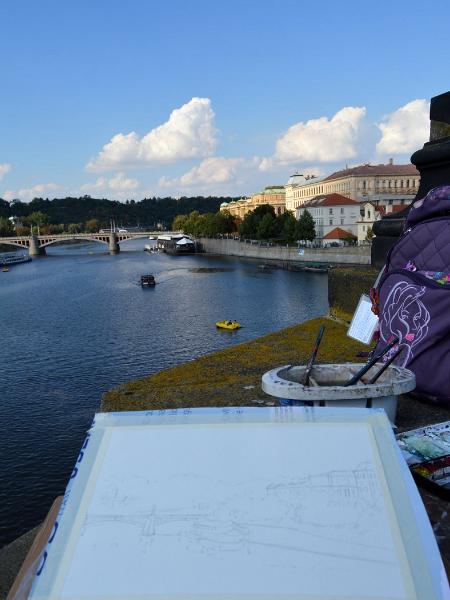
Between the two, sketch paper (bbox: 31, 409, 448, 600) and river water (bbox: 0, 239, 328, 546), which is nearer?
sketch paper (bbox: 31, 409, 448, 600)

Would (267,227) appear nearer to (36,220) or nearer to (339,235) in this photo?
(339,235)

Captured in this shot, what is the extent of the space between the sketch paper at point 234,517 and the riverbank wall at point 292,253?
191ft

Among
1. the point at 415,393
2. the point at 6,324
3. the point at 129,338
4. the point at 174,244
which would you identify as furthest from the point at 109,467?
the point at 174,244

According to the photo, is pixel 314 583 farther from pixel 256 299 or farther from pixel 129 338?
pixel 256 299

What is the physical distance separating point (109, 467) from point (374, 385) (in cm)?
233

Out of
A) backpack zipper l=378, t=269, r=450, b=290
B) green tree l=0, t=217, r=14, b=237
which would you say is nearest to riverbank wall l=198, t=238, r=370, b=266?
backpack zipper l=378, t=269, r=450, b=290

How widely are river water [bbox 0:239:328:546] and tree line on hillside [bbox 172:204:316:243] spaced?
15.2 m

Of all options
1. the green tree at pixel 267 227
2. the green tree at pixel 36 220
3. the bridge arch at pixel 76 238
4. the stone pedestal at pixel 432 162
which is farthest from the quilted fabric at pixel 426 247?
the green tree at pixel 36 220

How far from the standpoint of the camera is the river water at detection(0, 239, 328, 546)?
1625 cm

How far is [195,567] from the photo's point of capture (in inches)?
68.2

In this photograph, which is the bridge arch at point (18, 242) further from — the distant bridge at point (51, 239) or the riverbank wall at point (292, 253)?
the riverbank wall at point (292, 253)

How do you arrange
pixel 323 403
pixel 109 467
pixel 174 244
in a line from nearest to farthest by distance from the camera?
pixel 109 467, pixel 323 403, pixel 174 244

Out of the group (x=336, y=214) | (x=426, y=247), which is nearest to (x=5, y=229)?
(x=336, y=214)

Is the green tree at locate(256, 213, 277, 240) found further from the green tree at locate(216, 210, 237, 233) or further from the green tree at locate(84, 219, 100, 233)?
the green tree at locate(84, 219, 100, 233)
